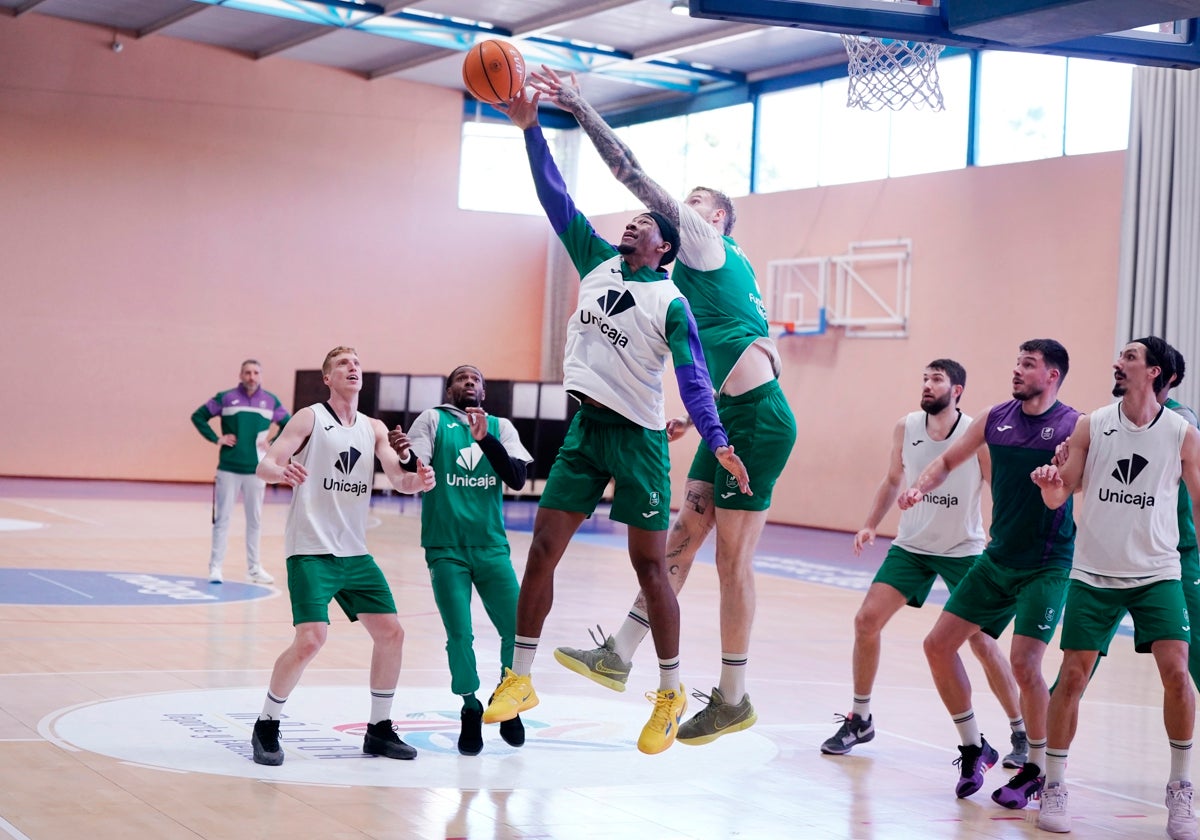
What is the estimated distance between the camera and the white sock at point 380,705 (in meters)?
6.97

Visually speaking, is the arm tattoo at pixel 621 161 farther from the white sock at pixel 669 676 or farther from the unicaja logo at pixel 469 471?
the white sock at pixel 669 676

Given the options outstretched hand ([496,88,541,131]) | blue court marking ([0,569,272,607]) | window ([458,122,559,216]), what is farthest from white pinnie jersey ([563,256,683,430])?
window ([458,122,559,216])

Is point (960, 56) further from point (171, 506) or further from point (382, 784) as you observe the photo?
point (382, 784)

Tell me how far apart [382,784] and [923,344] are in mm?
16152

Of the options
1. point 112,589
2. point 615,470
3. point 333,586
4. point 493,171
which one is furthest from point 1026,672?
point 493,171

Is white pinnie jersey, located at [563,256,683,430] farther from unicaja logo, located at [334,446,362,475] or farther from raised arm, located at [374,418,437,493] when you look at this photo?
unicaja logo, located at [334,446,362,475]

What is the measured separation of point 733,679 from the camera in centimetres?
661

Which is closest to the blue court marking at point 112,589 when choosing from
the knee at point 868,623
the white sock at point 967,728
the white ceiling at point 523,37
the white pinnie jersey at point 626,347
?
the knee at point 868,623

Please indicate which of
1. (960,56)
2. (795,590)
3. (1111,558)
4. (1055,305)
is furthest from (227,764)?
(960,56)

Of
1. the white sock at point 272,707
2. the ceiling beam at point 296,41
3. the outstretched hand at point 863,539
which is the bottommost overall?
the white sock at point 272,707

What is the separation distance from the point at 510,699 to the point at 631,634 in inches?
27.3

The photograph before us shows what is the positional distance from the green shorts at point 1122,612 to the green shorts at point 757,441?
1.44m

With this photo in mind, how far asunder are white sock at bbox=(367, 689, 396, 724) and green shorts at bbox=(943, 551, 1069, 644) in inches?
109

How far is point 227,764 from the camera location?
6590 millimetres
